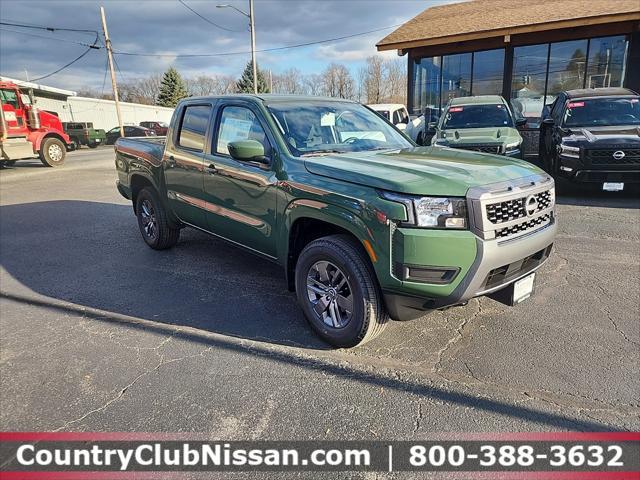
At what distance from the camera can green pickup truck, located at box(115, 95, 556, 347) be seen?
270cm

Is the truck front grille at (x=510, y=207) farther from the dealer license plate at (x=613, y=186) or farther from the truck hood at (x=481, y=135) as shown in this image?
the truck hood at (x=481, y=135)

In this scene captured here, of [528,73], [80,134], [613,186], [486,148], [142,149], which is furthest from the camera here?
[80,134]

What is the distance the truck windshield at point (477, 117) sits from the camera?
1014 centimetres

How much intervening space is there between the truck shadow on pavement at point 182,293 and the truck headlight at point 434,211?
1073mm

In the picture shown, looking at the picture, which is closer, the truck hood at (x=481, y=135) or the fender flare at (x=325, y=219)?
the fender flare at (x=325, y=219)

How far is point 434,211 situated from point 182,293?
113 inches

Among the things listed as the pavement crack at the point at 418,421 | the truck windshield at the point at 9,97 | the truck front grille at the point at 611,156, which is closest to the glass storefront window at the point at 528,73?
the truck front grille at the point at 611,156

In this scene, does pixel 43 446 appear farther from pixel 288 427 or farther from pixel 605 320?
pixel 605 320

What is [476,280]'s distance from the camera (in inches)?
107

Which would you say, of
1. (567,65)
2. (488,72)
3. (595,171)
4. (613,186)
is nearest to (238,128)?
(595,171)

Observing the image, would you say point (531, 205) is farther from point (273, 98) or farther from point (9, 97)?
point (9, 97)

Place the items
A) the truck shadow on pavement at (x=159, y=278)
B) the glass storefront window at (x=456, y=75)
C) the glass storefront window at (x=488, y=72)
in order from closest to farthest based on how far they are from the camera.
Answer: the truck shadow on pavement at (x=159, y=278) < the glass storefront window at (x=488, y=72) < the glass storefront window at (x=456, y=75)

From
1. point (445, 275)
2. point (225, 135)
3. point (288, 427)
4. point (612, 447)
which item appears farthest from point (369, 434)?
A: point (225, 135)

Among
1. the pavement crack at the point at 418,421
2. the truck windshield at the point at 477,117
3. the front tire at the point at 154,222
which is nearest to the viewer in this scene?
the pavement crack at the point at 418,421
